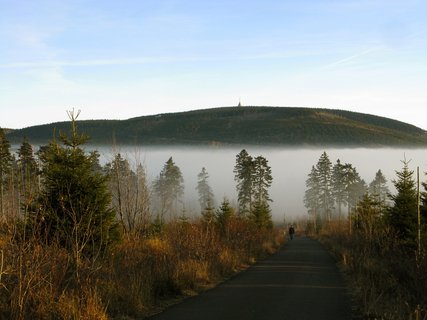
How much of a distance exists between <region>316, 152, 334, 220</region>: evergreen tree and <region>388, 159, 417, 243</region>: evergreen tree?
72.8 m

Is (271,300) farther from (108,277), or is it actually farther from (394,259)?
(394,259)

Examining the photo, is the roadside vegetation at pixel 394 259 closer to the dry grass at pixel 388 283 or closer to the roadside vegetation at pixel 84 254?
the dry grass at pixel 388 283

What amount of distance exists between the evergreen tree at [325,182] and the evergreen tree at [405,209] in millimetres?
72827

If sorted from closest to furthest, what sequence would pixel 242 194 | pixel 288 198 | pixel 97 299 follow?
pixel 97 299
pixel 242 194
pixel 288 198

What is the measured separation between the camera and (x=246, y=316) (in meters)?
10.6

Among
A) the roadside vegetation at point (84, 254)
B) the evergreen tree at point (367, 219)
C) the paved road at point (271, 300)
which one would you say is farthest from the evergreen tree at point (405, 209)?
the paved road at point (271, 300)

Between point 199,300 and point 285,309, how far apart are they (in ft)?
7.86

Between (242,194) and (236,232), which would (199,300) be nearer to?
(236,232)

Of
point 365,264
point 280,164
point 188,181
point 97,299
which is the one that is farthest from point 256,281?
point 280,164

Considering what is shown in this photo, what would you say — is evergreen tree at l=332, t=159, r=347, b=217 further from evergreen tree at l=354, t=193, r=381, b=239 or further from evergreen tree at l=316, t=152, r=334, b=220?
evergreen tree at l=354, t=193, r=381, b=239

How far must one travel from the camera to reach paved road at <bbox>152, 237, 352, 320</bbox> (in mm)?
10812

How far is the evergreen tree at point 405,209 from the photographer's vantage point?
2778 cm

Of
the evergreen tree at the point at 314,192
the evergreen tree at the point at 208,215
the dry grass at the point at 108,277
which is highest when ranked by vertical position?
the dry grass at the point at 108,277

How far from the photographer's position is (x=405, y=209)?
2836 cm
